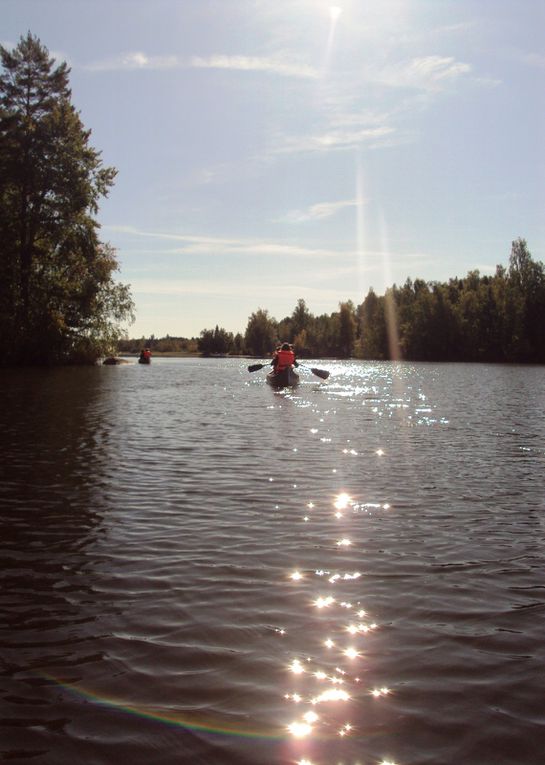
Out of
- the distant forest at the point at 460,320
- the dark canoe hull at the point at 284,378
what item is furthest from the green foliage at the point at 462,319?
the dark canoe hull at the point at 284,378

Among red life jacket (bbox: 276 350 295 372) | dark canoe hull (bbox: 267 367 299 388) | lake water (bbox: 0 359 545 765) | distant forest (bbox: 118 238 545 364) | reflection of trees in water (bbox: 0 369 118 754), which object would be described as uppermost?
distant forest (bbox: 118 238 545 364)

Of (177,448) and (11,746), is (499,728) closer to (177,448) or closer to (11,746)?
(11,746)

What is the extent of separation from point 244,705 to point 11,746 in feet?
5.21

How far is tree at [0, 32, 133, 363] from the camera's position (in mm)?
49906

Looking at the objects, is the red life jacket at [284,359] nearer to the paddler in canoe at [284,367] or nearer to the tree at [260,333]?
the paddler in canoe at [284,367]

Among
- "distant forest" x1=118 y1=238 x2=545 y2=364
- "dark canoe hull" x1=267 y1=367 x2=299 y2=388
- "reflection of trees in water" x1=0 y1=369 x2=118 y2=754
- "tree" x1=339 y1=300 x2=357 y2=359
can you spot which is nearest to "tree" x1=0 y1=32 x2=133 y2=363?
"dark canoe hull" x1=267 y1=367 x2=299 y2=388

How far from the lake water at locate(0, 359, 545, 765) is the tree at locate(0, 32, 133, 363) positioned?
135ft

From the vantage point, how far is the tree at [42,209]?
49906mm

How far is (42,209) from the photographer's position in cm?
5216

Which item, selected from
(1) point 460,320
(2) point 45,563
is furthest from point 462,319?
(2) point 45,563

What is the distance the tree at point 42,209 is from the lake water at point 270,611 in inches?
1620

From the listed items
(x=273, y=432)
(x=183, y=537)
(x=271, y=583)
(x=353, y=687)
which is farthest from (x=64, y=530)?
(x=273, y=432)

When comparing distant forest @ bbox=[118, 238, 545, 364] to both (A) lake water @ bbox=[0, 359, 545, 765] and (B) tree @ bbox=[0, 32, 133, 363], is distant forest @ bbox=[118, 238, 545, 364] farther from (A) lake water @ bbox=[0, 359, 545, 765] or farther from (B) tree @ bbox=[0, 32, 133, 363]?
(A) lake water @ bbox=[0, 359, 545, 765]

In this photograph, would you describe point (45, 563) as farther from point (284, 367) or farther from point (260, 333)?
point (260, 333)
